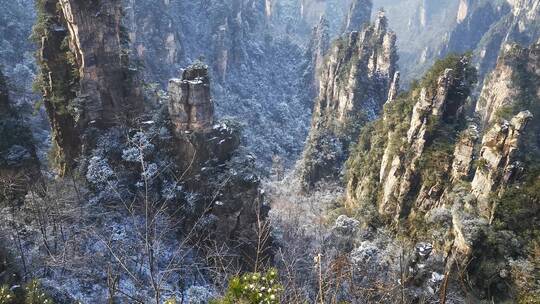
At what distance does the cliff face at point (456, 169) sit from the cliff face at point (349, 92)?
10447mm

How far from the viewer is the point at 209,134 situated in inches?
1369

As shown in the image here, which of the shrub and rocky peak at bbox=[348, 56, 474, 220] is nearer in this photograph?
the shrub

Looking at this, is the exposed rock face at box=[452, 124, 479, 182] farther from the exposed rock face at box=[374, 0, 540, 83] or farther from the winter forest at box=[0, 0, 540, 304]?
the exposed rock face at box=[374, 0, 540, 83]

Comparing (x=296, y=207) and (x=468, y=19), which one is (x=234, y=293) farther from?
(x=468, y=19)

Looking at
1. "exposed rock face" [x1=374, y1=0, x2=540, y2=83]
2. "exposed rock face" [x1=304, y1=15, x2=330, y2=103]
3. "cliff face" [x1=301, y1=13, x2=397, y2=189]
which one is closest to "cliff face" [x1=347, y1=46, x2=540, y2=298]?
"cliff face" [x1=301, y1=13, x2=397, y2=189]

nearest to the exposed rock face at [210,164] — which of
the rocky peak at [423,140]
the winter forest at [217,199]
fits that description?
the winter forest at [217,199]

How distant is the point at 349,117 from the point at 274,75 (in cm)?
4834

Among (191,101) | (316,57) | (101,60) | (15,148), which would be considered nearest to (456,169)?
(191,101)

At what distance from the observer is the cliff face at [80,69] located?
3334 centimetres

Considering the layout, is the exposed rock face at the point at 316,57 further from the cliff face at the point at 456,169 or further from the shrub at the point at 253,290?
the shrub at the point at 253,290

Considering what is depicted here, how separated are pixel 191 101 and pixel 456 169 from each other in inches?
841

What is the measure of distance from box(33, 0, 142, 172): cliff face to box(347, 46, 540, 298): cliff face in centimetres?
2483

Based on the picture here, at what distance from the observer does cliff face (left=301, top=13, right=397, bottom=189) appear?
68.2m

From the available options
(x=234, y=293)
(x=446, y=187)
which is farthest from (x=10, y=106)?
(x=446, y=187)
